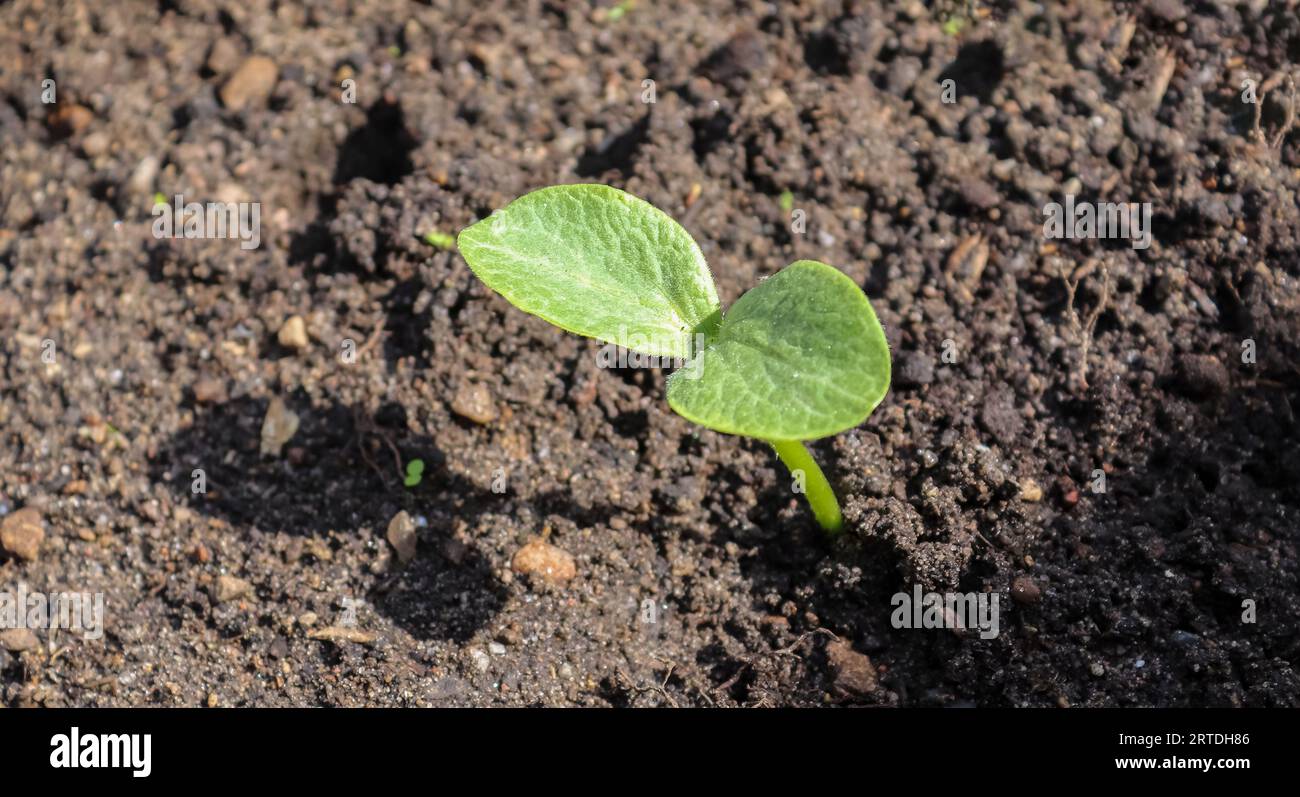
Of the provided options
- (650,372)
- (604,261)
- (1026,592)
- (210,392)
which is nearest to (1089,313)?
(1026,592)

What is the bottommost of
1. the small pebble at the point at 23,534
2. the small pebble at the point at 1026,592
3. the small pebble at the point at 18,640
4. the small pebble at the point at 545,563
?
the small pebble at the point at 18,640

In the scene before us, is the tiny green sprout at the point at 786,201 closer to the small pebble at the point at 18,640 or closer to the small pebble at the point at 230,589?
the small pebble at the point at 230,589

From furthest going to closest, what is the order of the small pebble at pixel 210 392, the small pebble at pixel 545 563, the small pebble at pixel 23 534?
the small pebble at pixel 210 392
the small pebble at pixel 23 534
the small pebble at pixel 545 563

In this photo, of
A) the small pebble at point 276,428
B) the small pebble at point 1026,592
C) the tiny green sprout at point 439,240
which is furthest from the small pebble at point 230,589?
the small pebble at point 1026,592

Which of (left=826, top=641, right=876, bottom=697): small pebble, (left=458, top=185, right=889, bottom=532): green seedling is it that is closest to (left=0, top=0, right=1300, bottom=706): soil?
(left=826, top=641, right=876, bottom=697): small pebble

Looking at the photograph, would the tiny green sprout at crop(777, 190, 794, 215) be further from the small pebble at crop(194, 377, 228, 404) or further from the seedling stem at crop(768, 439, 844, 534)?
the small pebble at crop(194, 377, 228, 404)

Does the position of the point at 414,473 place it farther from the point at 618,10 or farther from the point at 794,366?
the point at 618,10
